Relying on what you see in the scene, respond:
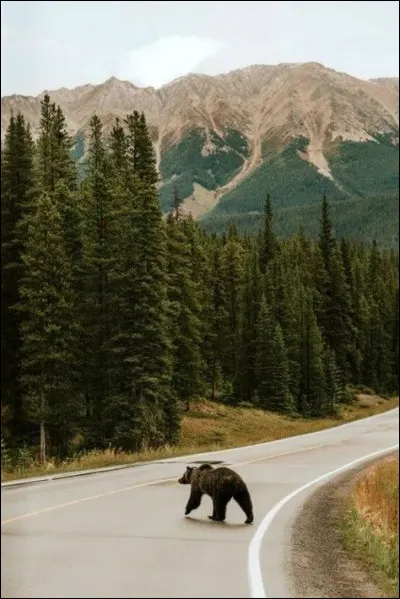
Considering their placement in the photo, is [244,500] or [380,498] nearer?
[244,500]

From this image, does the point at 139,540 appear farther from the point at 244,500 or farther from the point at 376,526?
the point at 376,526

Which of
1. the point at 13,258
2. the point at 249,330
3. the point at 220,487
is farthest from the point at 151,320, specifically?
the point at 220,487

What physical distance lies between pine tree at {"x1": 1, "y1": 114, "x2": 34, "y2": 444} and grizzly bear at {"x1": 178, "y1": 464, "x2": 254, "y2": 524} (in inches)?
426

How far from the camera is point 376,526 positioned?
1167 centimetres

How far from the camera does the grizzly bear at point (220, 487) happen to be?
30.7ft

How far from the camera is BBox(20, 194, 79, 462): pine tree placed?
22250mm

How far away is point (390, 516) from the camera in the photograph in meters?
14.0

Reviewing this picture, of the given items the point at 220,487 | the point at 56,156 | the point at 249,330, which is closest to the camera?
the point at 220,487

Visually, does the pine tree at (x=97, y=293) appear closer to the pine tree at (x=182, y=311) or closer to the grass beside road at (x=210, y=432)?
the pine tree at (x=182, y=311)

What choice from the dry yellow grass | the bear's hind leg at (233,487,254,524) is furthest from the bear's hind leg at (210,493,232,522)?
the dry yellow grass

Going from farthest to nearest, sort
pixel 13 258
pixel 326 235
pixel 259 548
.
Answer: pixel 326 235, pixel 13 258, pixel 259 548

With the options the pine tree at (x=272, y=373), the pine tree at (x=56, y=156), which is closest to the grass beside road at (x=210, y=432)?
the pine tree at (x=272, y=373)

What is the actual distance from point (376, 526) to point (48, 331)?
14.9 metres

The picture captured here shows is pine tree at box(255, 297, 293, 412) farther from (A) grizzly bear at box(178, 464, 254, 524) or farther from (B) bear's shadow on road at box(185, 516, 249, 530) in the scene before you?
(B) bear's shadow on road at box(185, 516, 249, 530)
